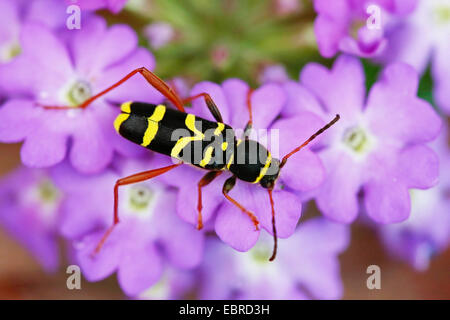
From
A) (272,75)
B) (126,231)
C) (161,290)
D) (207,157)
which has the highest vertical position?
(272,75)

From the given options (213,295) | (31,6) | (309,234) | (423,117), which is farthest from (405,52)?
(31,6)

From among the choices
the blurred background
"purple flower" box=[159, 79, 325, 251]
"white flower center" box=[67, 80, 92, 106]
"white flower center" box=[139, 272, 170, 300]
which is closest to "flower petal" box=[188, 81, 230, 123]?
"purple flower" box=[159, 79, 325, 251]

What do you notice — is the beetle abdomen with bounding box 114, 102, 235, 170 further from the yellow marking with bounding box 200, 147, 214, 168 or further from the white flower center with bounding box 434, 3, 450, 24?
the white flower center with bounding box 434, 3, 450, 24

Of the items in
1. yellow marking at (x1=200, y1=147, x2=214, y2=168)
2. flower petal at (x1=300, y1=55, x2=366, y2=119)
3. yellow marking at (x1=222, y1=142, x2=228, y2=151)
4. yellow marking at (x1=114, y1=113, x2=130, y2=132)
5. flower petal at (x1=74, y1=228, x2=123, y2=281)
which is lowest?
flower petal at (x1=74, y1=228, x2=123, y2=281)

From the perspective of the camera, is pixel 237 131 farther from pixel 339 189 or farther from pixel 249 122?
pixel 339 189

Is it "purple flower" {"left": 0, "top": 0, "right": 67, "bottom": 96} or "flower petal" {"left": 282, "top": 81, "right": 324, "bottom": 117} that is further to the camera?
"purple flower" {"left": 0, "top": 0, "right": 67, "bottom": 96}

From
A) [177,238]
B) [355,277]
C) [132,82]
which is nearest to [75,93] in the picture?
[132,82]
